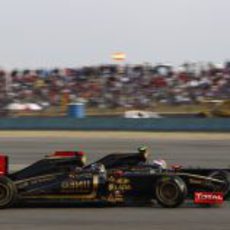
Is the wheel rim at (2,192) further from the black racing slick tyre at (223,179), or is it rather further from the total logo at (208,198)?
the black racing slick tyre at (223,179)

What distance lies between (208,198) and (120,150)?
1198cm

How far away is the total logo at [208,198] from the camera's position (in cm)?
768

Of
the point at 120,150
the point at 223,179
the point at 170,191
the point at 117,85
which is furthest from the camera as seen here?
the point at 117,85

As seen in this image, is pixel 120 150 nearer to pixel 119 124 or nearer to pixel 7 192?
pixel 119 124

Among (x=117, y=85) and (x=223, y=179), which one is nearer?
(x=223, y=179)

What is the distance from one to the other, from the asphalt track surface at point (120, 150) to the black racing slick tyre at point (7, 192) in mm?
124

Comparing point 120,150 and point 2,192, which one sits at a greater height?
point 120,150

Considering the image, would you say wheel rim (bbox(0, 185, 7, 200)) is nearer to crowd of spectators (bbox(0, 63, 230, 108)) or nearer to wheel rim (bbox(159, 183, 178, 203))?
wheel rim (bbox(159, 183, 178, 203))

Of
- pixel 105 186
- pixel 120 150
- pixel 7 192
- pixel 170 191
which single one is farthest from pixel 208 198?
pixel 120 150

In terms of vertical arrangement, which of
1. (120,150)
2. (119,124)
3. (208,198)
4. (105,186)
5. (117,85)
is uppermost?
(117,85)

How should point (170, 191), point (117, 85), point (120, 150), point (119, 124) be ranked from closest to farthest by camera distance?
1. point (170, 191)
2. point (120, 150)
3. point (119, 124)
4. point (117, 85)

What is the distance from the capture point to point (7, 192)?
7.61 meters

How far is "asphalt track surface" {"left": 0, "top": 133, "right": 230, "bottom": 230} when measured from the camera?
6.55 metres

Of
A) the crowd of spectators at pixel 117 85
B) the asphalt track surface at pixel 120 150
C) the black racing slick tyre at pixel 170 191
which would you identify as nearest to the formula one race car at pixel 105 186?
the black racing slick tyre at pixel 170 191
